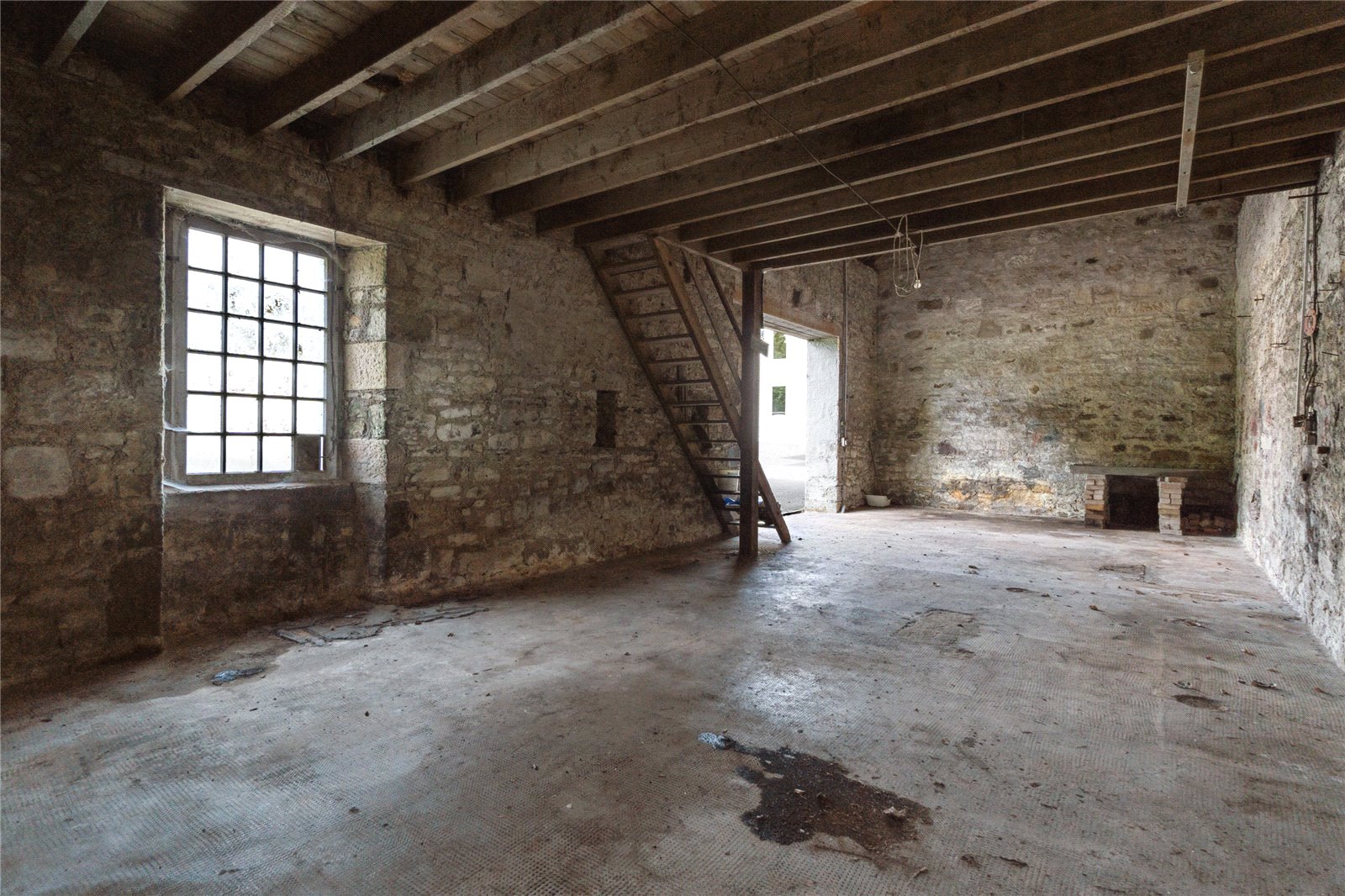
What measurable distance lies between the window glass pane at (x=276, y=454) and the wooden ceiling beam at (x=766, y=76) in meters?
2.01

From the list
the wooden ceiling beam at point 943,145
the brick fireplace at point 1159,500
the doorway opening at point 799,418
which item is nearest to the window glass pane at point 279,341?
the wooden ceiling beam at point 943,145

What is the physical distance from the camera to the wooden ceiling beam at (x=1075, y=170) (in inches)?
142

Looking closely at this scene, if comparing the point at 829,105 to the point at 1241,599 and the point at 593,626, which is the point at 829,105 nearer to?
the point at 593,626

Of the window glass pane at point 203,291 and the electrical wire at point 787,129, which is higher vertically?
the electrical wire at point 787,129

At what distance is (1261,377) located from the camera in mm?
6008

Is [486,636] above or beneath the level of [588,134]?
beneath

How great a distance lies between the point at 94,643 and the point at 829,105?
14.2 feet

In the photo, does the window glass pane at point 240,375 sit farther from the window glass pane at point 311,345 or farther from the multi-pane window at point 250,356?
the window glass pane at point 311,345

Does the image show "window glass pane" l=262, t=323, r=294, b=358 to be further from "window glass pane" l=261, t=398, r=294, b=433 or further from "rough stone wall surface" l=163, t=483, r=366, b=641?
"rough stone wall surface" l=163, t=483, r=366, b=641

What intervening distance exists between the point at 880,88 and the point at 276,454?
153 inches

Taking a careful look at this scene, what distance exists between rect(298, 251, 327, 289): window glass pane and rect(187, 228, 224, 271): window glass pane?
17.2 inches

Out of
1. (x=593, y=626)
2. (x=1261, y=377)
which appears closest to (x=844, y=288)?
(x=1261, y=377)

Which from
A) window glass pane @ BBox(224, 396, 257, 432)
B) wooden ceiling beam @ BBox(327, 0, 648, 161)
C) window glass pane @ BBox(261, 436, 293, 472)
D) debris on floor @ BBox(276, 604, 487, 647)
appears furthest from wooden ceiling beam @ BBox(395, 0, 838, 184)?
debris on floor @ BBox(276, 604, 487, 647)

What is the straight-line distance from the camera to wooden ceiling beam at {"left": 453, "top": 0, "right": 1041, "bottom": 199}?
2.66 metres
